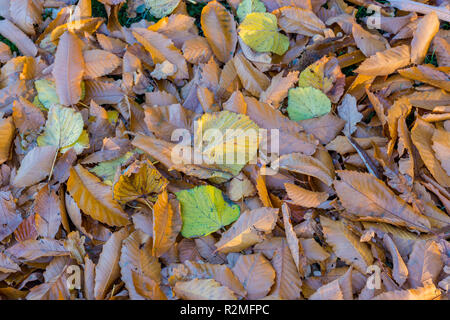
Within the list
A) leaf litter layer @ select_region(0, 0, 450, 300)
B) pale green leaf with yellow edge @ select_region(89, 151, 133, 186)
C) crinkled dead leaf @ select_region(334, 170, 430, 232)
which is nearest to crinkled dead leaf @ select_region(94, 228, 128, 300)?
leaf litter layer @ select_region(0, 0, 450, 300)

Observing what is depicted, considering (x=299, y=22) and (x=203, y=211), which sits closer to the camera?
(x=203, y=211)

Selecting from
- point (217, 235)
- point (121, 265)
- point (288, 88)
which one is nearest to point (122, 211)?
point (121, 265)

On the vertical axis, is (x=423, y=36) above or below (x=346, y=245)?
above

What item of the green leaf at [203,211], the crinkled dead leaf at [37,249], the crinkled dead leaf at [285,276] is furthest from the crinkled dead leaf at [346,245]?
the crinkled dead leaf at [37,249]

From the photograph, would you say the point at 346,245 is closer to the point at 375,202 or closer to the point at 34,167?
the point at 375,202

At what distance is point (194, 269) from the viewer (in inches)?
37.5

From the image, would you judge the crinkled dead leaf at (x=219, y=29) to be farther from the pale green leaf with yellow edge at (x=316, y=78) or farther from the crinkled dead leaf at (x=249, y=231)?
the crinkled dead leaf at (x=249, y=231)

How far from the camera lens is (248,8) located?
50.7 inches

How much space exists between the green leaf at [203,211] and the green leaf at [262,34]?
1.49 ft

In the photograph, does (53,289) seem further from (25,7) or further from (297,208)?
(25,7)

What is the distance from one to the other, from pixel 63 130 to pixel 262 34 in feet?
1.99

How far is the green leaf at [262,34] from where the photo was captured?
48.1 inches

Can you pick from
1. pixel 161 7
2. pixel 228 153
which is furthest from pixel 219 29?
pixel 228 153
